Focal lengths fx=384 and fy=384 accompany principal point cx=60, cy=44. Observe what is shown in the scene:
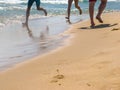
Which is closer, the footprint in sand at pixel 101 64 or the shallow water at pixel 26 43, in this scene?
the footprint in sand at pixel 101 64

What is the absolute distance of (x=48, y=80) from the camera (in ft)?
13.6

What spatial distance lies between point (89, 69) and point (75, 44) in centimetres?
249

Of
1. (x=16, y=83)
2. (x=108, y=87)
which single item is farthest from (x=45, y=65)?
(x=108, y=87)

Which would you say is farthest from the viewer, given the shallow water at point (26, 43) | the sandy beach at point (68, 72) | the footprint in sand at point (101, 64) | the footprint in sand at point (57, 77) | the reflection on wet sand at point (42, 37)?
the reflection on wet sand at point (42, 37)

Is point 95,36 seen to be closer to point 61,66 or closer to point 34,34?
point 34,34

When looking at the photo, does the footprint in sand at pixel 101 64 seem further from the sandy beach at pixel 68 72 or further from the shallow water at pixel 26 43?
the shallow water at pixel 26 43

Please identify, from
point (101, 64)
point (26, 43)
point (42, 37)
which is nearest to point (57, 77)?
point (101, 64)

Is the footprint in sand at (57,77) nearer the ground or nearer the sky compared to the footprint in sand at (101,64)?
nearer the ground

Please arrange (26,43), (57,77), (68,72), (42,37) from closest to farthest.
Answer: (57,77), (68,72), (26,43), (42,37)

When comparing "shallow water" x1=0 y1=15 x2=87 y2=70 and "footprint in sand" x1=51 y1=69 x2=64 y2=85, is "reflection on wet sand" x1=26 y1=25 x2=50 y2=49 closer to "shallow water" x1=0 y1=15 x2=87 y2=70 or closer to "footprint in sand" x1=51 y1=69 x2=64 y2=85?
"shallow water" x1=0 y1=15 x2=87 y2=70

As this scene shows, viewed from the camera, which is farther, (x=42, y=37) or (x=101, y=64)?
(x=42, y=37)

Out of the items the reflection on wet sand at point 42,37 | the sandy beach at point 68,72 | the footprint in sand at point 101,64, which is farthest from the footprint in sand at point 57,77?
the reflection on wet sand at point 42,37

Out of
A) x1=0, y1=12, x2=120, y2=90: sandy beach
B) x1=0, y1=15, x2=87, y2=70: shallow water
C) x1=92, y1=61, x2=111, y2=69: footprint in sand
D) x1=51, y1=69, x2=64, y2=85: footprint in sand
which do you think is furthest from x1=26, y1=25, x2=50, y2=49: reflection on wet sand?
x1=51, y1=69, x2=64, y2=85: footprint in sand

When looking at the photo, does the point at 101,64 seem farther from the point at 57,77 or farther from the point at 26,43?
the point at 26,43
